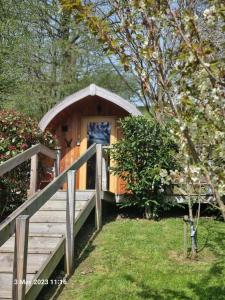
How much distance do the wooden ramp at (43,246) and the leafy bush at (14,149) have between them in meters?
0.96

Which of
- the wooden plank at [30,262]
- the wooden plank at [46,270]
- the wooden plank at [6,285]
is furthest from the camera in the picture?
the wooden plank at [30,262]

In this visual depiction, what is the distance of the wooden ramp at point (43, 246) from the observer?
525 cm

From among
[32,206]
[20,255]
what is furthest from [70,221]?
[20,255]

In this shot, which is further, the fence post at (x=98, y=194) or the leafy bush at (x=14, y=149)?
the leafy bush at (x=14, y=149)

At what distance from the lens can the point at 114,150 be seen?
962 cm

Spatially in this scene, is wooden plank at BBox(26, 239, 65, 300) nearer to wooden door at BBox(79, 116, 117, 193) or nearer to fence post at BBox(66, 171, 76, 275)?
fence post at BBox(66, 171, 76, 275)

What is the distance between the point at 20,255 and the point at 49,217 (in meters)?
2.93

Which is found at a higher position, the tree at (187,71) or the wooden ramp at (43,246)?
the tree at (187,71)

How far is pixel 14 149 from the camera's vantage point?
9195 millimetres

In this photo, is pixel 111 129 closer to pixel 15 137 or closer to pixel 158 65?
pixel 15 137

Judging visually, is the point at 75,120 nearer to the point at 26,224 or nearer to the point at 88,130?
the point at 88,130

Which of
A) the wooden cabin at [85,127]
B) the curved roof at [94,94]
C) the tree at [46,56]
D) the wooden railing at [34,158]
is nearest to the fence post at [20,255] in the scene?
the wooden railing at [34,158]

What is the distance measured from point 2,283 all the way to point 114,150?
16.0ft

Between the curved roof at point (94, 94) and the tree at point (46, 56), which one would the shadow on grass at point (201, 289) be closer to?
the curved roof at point (94, 94)
